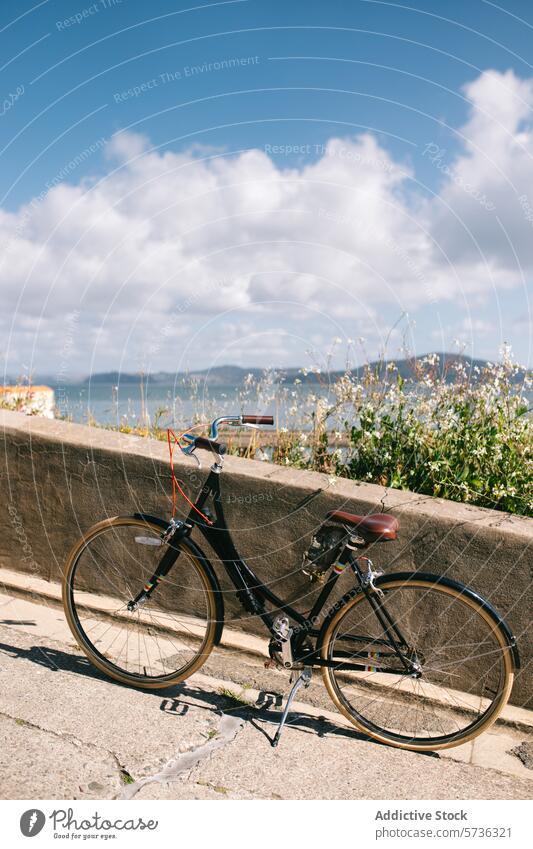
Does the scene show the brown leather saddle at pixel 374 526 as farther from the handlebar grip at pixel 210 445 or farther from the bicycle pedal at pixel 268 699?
the bicycle pedal at pixel 268 699

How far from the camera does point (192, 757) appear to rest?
277cm

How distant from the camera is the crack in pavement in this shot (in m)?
2.55

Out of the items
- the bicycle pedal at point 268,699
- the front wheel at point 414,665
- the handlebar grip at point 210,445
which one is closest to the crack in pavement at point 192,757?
the bicycle pedal at point 268,699

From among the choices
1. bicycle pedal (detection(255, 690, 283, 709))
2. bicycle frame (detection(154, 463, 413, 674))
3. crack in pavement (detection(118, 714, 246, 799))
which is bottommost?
crack in pavement (detection(118, 714, 246, 799))

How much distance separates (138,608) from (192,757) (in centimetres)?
91

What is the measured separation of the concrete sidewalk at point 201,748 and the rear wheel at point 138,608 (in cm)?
15

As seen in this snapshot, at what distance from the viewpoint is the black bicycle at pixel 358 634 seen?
301cm

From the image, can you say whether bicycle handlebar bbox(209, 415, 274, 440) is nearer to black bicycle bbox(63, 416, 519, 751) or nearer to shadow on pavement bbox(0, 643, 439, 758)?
black bicycle bbox(63, 416, 519, 751)

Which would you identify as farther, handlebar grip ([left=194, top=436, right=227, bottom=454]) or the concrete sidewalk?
handlebar grip ([left=194, top=436, right=227, bottom=454])

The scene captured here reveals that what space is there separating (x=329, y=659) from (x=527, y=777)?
90cm

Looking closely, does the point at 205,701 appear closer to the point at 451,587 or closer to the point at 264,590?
the point at 264,590

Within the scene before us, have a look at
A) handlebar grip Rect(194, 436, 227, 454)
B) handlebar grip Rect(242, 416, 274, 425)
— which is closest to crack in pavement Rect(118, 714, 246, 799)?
handlebar grip Rect(194, 436, 227, 454)

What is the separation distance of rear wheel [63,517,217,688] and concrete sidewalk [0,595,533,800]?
149mm
